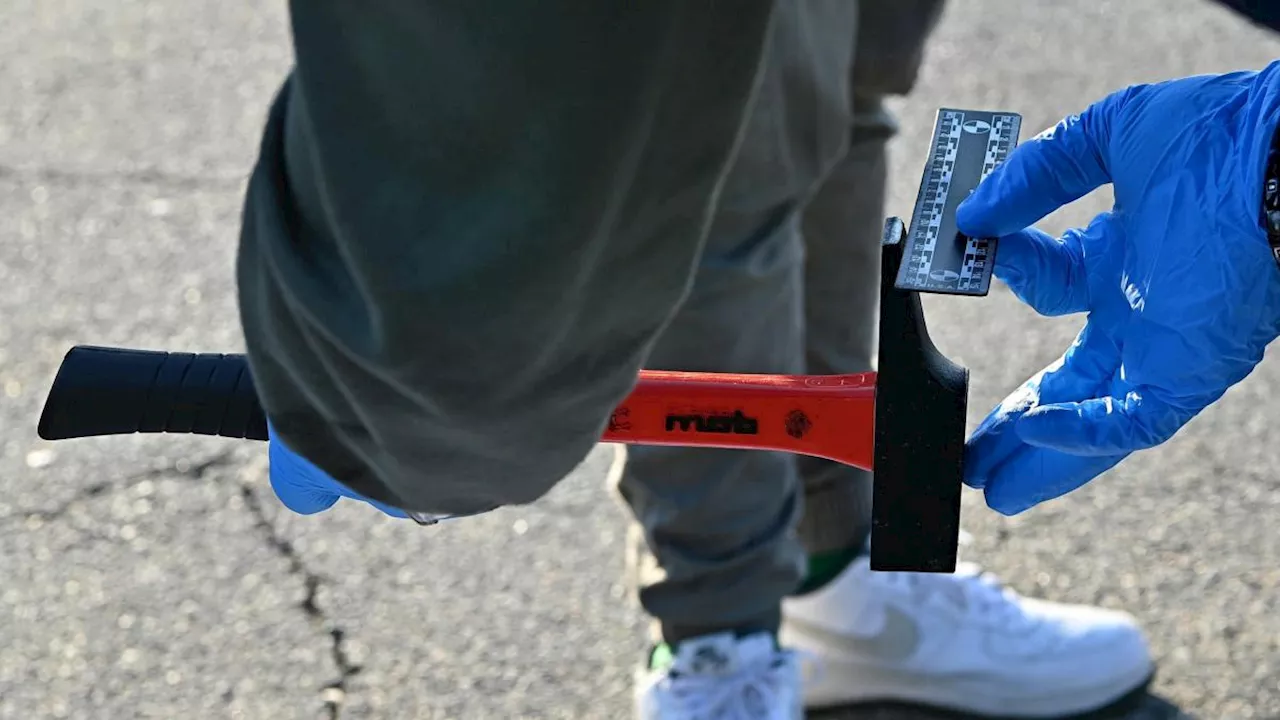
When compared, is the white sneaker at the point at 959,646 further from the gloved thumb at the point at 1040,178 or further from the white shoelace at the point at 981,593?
the gloved thumb at the point at 1040,178

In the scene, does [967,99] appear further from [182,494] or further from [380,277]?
[380,277]

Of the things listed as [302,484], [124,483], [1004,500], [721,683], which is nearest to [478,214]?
[302,484]

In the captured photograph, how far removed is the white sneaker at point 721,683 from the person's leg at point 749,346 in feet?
0.07

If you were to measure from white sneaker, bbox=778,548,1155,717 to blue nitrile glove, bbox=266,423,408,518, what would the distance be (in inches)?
38.4

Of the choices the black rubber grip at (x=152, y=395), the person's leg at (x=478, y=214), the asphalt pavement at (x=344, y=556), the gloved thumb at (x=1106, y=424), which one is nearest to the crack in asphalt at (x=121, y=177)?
the asphalt pavement at (x=344, y=556)

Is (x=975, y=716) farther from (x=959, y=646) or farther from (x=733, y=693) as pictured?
(x=733, y=693)

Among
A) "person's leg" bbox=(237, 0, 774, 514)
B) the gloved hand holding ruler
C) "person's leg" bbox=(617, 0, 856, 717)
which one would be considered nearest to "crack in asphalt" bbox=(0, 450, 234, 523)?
"person's leg" bbox=(617, 0, 856, 717)

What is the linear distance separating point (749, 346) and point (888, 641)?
0.62 meters

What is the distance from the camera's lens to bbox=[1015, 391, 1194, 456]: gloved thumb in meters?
1.14

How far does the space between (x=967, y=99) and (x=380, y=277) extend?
2750 millimetres

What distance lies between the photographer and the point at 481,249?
964mm

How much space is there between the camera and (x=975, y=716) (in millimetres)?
2135

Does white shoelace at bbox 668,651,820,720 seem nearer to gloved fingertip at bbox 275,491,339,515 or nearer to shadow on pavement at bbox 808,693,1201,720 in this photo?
shadow on pavement at bbox 808,693,1201,720

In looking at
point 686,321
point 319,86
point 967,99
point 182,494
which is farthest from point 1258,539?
point 319,86
